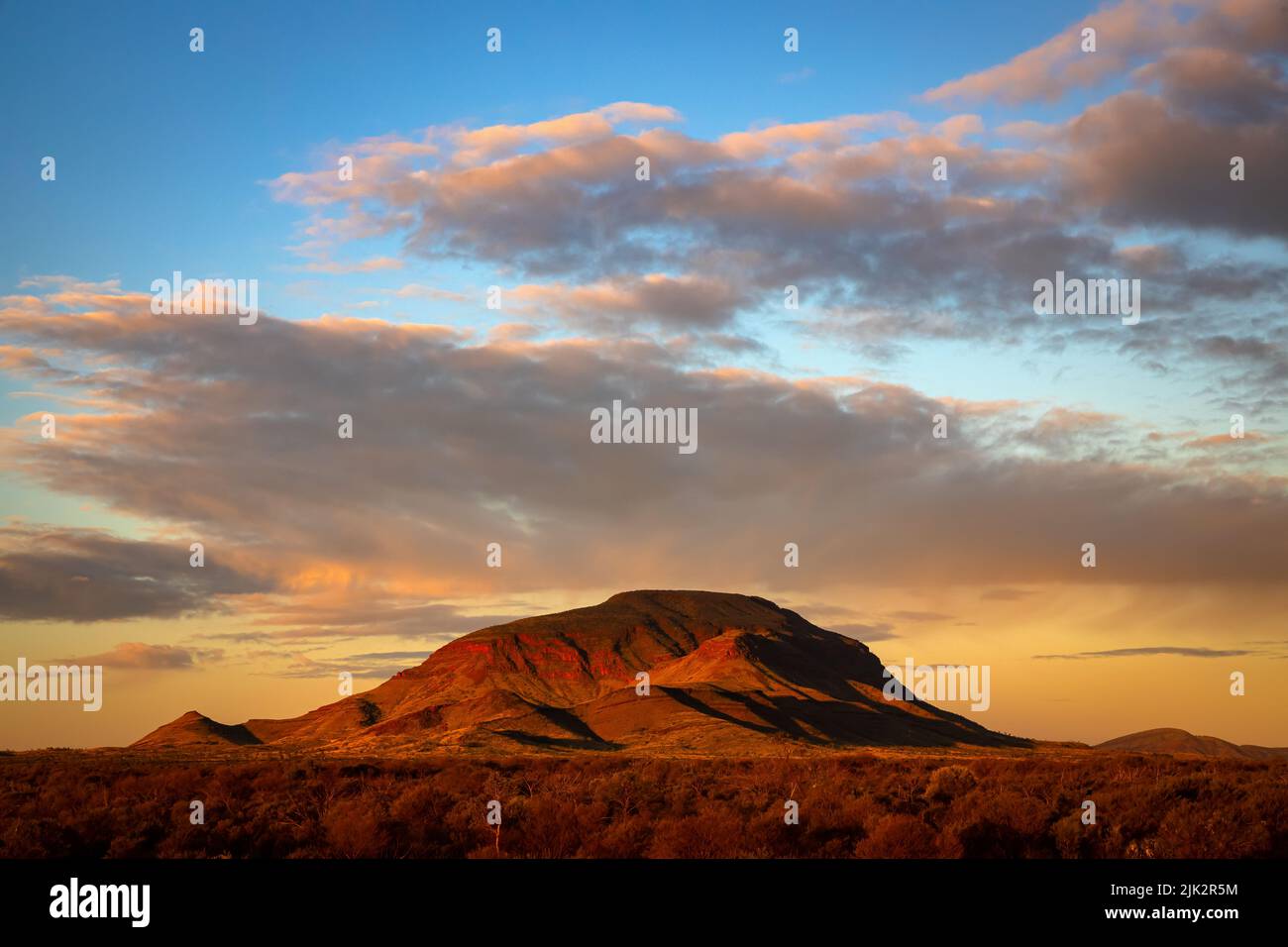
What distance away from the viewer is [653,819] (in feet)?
88.6

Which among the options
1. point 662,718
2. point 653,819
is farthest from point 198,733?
point 653,819

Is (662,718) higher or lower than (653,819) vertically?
lower

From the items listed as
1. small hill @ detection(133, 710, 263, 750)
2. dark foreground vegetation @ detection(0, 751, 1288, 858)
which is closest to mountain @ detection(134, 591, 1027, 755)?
small hill @ detection(133, 710, 263, 750)

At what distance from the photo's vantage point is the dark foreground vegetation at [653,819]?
23.8m

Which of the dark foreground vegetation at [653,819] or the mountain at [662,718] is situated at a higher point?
the dark foreground vegetation at [653,819]

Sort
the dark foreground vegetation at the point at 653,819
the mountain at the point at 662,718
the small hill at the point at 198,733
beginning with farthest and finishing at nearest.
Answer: the small hill at the point at 198,733 < the mountain at the point at 662,718 < the dark foreground vegetation at the point at 653,819

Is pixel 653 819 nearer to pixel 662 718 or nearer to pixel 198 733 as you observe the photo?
pixel 662 718

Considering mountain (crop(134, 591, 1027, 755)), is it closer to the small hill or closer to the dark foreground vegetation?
the small hill

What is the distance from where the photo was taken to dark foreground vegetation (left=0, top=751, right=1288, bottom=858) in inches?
938

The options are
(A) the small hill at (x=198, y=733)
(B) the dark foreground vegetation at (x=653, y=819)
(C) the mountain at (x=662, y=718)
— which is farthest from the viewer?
(A) the small hill at (x=198, y=733)

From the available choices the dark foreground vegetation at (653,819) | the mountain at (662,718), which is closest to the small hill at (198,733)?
the mountain at (662,718)

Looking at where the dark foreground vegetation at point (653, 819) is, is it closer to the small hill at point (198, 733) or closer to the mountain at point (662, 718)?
the mountain at point (662, 718)

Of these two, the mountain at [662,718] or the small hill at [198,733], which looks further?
the small hill at [198,733]

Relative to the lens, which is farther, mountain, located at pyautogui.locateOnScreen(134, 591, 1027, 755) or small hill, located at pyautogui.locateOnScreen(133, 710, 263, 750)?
small hill, located at pyautogui.locateOnScreen(133, 710, 263, 750)
